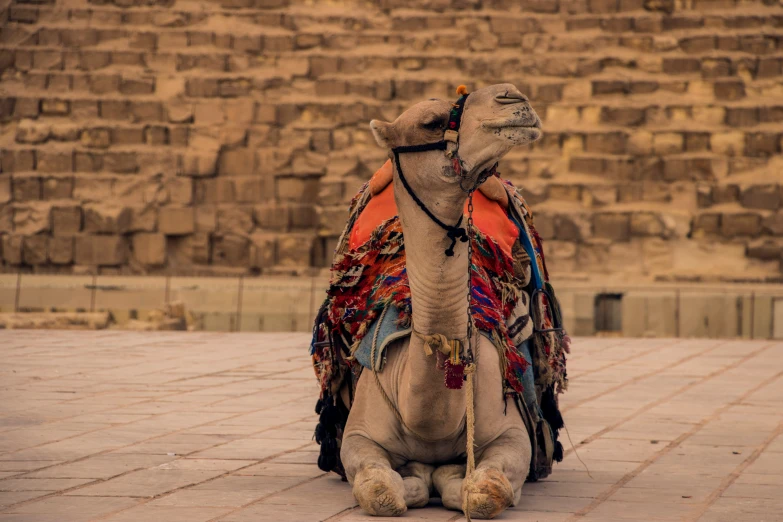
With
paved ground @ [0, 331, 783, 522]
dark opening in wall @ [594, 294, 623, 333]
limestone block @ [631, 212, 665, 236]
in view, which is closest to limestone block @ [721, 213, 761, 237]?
limestone block @ [631, 212, 665, 236]

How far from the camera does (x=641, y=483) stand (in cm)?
644

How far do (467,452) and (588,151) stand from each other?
46.0 feet

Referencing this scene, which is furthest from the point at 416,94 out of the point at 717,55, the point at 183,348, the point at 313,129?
the point at 183,348

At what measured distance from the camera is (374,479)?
5.54 m

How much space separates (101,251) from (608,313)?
6971 millimetres

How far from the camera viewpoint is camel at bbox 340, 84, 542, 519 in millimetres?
4945

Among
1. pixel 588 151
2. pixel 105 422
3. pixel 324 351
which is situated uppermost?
pixel 588 151

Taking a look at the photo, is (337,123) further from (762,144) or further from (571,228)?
(762,144)

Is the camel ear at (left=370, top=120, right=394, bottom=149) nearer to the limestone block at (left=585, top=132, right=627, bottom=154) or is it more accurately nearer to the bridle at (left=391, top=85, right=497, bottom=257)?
the bridle at (left=391, top=85, right=497, bottom=257)

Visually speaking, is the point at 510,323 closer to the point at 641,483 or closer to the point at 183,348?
the point at 641,483

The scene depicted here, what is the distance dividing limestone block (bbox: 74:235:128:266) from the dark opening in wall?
662 cm

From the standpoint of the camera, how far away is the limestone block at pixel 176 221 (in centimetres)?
1883

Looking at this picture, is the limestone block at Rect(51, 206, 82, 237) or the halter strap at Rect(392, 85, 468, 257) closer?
the halter strap at Rect(392, 85, 468, 257)

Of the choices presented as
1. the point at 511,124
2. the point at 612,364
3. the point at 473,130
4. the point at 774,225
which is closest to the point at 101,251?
the point at 774,225
